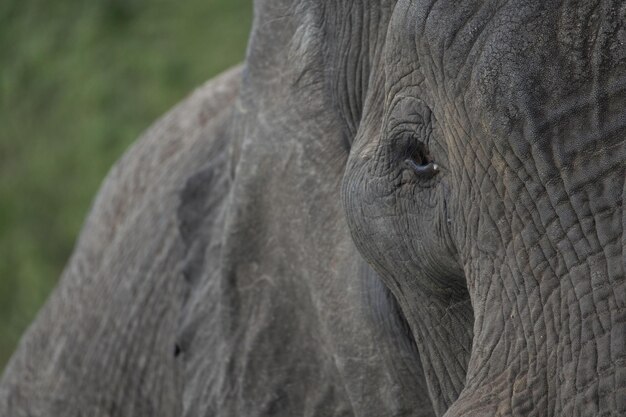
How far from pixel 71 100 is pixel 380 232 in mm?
4566

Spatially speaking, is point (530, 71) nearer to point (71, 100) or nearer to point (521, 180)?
point (521, 180)

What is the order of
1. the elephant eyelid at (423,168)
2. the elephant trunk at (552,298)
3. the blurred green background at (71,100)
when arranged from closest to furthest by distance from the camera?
the elephant trunk at (552,298), the elephant eyelid at (423,168), the blurred green background at (71,100)

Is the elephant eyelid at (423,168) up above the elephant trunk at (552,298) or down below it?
above

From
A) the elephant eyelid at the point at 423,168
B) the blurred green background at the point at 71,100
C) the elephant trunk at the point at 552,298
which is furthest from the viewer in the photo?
the blurred green background at the point at 71,100

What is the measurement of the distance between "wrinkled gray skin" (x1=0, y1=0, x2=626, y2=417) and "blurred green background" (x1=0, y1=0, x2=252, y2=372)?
2.76 meters

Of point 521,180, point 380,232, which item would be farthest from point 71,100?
point 521,180

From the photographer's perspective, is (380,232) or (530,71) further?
(380,232)

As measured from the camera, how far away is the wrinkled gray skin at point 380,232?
1238 mm

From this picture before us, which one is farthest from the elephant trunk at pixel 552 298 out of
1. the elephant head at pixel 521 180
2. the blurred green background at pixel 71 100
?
the blurred green background at pixel 71 100

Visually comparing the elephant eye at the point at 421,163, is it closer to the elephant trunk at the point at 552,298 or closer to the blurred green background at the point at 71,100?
the elephant trunk at the point at 552,298

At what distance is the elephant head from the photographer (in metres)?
1.22

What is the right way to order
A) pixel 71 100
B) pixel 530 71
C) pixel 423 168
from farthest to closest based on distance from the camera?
pixel 71 100
pixel 423 168
pixel 530 71

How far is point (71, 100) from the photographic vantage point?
19.5 feet

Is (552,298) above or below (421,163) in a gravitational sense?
below
